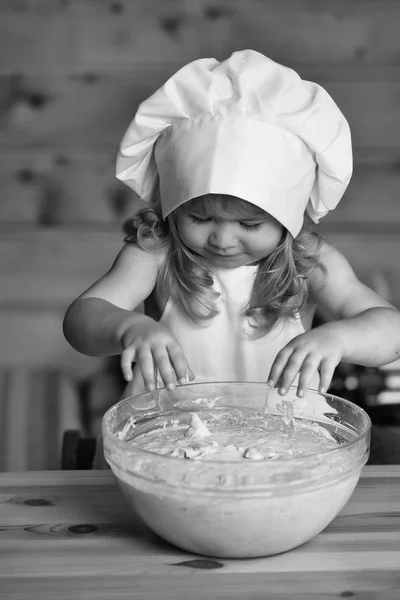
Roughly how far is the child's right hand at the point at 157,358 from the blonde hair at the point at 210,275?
0.42 metres

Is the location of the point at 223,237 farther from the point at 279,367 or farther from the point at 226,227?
the point at 279,367

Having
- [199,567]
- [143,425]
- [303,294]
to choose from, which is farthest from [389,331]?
[199,567]

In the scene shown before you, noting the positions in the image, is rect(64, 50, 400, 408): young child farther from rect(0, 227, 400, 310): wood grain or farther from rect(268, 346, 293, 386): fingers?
rect(0, 227, 400, 310): wood grain

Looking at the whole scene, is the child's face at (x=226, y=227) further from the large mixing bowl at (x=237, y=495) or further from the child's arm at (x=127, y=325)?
the large mixing bowl at (x=237, y=495)

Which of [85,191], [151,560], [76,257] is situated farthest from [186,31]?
[151,560]

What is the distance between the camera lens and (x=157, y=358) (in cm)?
85

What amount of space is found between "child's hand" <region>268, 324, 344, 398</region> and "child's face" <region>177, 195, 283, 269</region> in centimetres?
25

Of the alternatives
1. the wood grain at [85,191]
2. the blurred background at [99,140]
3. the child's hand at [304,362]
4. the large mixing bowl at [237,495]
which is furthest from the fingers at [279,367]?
the wood grain at [85,191]

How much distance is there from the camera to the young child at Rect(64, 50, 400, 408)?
107 cm

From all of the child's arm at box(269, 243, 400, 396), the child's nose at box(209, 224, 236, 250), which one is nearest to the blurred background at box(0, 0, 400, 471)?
the child's arm at box(269, 243, 400, 396)

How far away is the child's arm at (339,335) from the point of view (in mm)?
864

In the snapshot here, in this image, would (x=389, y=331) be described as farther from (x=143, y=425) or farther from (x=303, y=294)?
(x=143, y=425)

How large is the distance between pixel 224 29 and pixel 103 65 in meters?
0.32

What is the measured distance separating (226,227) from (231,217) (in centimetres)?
2
